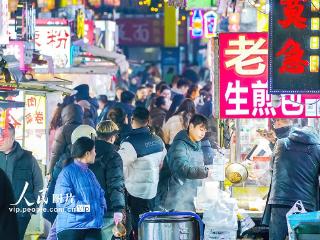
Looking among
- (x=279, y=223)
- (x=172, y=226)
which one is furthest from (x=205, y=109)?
(x=172, y=226)

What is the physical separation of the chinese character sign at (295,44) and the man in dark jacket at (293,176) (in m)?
1.97

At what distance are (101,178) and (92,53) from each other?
60.7 feet

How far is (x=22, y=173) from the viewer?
58.0 feet

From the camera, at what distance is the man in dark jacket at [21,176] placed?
17609 mm

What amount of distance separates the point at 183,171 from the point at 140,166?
1.82 feet

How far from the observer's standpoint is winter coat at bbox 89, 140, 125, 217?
1619cm

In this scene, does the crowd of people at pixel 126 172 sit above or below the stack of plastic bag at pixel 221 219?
above

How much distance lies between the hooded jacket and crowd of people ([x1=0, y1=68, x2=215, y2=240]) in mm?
1564

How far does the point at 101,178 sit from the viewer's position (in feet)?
53.3

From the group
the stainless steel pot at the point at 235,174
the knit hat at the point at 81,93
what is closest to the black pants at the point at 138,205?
the stainless steel pot at the point at 235,174

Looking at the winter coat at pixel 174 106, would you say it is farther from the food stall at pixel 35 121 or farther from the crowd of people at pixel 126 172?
the food stall at pixel 35 121

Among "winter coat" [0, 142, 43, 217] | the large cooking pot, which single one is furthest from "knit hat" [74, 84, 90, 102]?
the large cooking pot

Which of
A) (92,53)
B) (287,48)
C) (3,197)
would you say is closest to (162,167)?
(287,48)

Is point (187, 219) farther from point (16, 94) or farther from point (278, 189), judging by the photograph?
point (16, 94)
